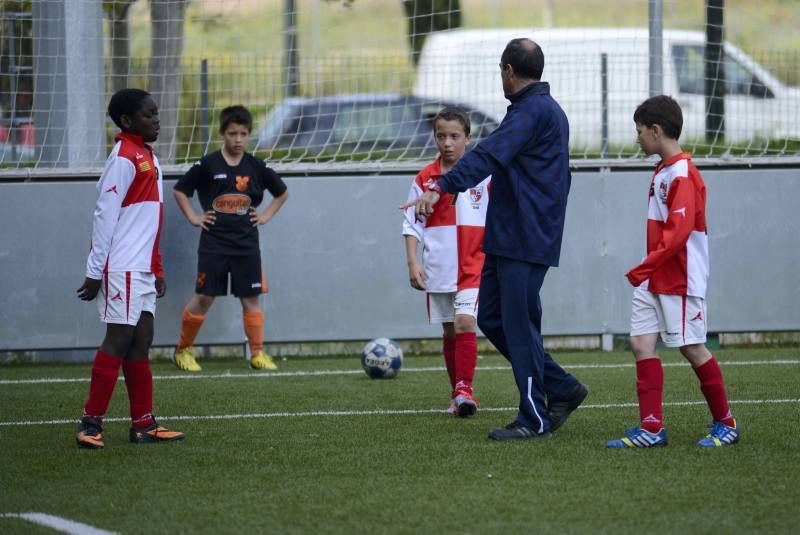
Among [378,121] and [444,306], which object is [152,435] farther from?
[378,121]

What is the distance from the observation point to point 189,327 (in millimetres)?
9680

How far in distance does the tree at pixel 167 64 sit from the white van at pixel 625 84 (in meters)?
2.27

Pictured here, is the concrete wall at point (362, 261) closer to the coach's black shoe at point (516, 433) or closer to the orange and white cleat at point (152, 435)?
the orange and white cleat at point (152, 435)

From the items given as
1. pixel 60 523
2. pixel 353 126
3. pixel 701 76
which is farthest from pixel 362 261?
pixel 60 523

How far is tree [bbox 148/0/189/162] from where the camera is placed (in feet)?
37.4

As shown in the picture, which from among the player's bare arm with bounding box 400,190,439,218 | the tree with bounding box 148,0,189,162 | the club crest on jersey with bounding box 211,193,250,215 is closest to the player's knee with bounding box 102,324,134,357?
the player's bare arm with bounding box 400,190,439,218

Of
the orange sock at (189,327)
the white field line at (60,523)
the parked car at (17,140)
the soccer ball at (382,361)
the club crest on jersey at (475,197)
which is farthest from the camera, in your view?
the parked car at (17,140)

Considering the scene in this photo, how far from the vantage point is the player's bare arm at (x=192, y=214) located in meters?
9.56

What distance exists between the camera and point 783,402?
734cm

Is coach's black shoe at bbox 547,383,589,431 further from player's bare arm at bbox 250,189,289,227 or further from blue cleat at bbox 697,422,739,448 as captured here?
player's bare arm at bbox 250,189,289,227

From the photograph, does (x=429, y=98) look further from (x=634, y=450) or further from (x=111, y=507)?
(x=111, y=507)

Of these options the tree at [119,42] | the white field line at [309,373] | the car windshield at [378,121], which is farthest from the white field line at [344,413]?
the car windshield at [378,121]

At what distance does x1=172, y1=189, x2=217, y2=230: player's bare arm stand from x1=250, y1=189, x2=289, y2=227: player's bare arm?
29 centimetres

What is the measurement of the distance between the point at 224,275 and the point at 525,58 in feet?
13.5
